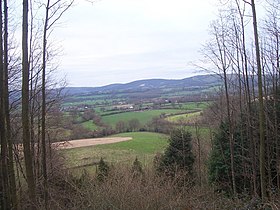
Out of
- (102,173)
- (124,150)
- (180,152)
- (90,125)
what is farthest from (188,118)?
(102,173)

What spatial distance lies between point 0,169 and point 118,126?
33.0m

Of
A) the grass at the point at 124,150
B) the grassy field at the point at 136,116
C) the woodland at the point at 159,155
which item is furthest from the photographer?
the grassy field at the point at 136,116

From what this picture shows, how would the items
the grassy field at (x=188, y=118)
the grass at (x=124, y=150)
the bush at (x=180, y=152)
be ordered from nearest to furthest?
1. the bush at (x=180, y=152)
2. the grass at (x=124, y=150)
3. the grassy field at (x=188, y=118)

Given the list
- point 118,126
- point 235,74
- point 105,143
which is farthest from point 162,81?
point 235,74

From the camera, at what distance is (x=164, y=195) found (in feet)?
30.1

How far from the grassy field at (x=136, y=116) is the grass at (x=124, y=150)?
23.1 feet

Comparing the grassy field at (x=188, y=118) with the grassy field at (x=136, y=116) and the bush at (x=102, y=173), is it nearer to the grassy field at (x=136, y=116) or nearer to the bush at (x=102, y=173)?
the grassy field at (x=136, y=116)

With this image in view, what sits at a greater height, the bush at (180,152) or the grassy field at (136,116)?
the grassy field at (136,116)

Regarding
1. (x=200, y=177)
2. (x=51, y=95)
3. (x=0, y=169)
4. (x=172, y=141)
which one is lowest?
(x=200, y=177)

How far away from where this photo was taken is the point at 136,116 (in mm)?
46719

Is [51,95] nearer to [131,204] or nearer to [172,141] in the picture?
[131,204]

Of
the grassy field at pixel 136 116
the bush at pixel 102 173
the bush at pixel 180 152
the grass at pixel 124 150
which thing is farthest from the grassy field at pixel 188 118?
the bush at pixel 102 173

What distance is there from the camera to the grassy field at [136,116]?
44506 millimetres

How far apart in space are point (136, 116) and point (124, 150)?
14.8 meters
